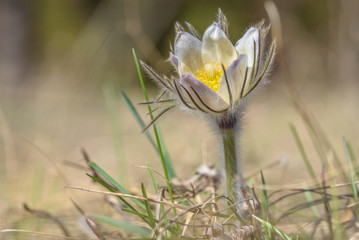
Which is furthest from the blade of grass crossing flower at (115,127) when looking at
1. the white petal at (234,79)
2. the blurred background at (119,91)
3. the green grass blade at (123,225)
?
the white petal at (234,79)

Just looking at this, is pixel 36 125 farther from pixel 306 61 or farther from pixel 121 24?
pixel 306 61

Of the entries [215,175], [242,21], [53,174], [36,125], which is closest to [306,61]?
[242,21]

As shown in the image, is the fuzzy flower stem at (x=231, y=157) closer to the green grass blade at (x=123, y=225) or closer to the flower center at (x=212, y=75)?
the flower center at (x=212, y=75)

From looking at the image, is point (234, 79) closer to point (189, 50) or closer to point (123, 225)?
point (189, 50)

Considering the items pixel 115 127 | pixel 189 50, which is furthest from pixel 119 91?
pixel 189 50

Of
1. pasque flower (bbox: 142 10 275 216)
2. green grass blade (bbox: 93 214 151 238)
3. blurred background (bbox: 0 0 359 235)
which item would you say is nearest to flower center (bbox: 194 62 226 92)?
pasque flower (bbox: 142 10 275 216)

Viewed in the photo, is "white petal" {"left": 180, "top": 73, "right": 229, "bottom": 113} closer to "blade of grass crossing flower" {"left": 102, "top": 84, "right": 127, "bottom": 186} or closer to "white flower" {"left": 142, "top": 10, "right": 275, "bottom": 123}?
"white flower" {"left": 142, "top": 10, "right": 275, "bottom": 123}

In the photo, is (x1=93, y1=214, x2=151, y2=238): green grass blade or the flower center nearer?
(x1=93, y1=214, x2=151, y2=238): green grass blade
